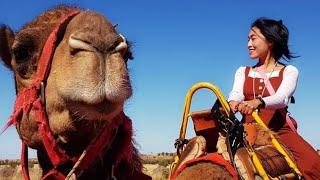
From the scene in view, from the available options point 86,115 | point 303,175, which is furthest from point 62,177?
point 303,175

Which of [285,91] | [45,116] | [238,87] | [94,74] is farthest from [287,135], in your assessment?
[94,74]

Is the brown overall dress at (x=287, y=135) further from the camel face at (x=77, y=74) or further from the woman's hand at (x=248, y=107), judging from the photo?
the camel face at (x=77, y=74)

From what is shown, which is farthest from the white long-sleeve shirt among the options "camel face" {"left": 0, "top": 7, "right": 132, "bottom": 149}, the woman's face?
"camel face" {"left": 0, "top": 7, "right": 132, "bottom": 149}

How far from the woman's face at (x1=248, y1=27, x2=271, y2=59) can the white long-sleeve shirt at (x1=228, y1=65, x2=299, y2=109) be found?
215 mm

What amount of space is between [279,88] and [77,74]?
311cm

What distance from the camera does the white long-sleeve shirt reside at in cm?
532

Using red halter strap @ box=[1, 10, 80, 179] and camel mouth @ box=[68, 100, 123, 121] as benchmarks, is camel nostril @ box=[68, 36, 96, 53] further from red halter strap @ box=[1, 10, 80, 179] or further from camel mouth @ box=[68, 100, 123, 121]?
red halter strap @ box=[1, 10, 80, 179]

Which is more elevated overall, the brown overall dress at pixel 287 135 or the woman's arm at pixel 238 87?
the woman's arm at pixel 238 87

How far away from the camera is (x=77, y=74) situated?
124 inches

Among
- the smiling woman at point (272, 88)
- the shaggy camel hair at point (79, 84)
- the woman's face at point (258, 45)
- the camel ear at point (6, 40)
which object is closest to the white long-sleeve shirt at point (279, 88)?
the smiling woman at point (272, 88)

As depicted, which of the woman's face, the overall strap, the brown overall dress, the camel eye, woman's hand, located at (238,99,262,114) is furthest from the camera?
the woman's face

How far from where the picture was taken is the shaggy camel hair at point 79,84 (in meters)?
3.10

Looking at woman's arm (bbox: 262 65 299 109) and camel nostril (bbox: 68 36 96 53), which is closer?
camel nostril (bbox: 68 36 96 53)

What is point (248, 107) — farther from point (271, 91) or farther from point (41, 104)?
point (41, 104)
